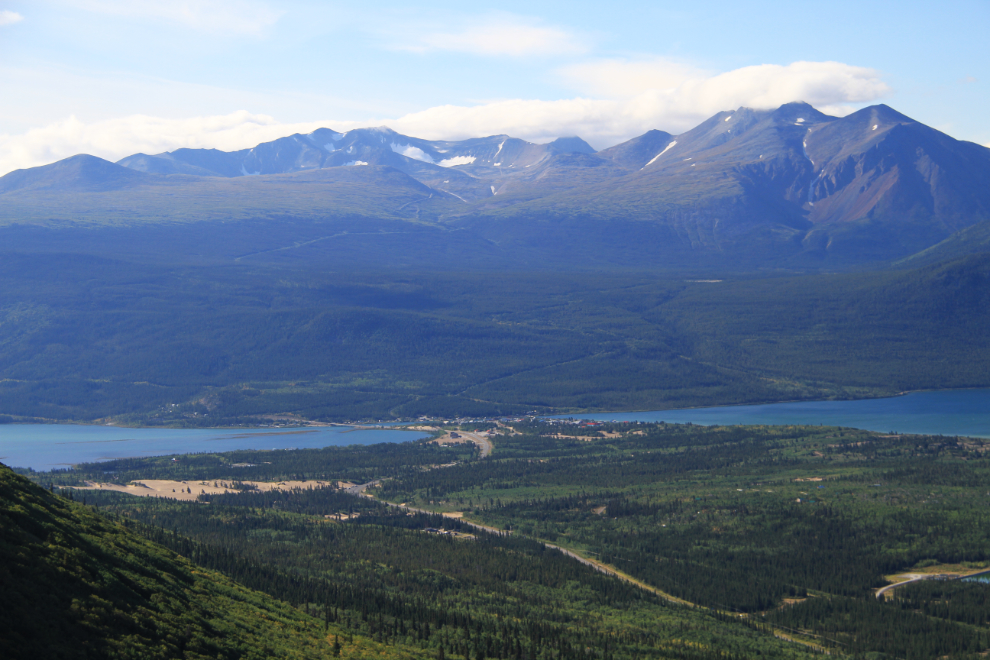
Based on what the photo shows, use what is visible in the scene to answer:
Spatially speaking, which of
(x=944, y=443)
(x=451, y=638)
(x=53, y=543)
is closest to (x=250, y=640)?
(x=53, y=543)

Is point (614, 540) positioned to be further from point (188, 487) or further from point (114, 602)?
point (114, 602)

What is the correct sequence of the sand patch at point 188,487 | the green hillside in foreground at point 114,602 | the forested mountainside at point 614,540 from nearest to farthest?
1. the green hillside in foreground at point 114,602
2. the forested mountainside at point 614,540
3. the sand patch at point 188,487

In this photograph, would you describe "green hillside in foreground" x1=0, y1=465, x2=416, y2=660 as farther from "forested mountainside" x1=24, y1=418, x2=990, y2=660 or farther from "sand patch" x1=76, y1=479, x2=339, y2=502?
"sand patch" x1=76, y1=479, x2=339, y2=502

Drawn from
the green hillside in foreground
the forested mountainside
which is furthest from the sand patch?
the green hillside in foreground

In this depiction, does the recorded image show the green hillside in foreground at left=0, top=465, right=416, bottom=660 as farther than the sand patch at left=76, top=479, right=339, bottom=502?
No

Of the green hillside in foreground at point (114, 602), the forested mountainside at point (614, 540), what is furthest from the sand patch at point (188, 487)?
the green hillside in foreground at point (114, 602)

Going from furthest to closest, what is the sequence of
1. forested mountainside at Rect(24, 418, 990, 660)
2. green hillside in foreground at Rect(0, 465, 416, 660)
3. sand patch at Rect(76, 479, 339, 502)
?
sand patch at Rect(76, 479, 339, 502) < forested mountainside at Rect(24, 418, 990, 660) < green hillside in foreground at Rect(0, 465, 416, 660)

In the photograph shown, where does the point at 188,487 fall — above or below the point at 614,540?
below

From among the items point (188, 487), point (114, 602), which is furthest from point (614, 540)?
point (114, 602)

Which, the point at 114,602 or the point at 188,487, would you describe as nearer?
the point at 114,602

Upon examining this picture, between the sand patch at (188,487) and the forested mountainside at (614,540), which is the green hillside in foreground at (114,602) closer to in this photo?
the forested mountainside at (614,540)
